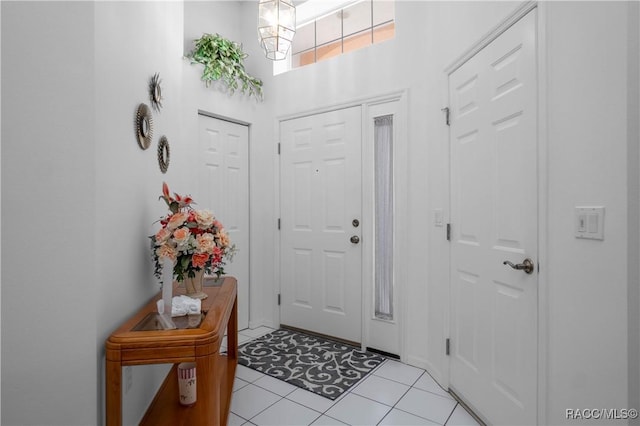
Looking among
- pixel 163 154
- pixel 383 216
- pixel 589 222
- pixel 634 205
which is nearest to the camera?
pixel 634 205

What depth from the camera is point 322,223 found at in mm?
3139

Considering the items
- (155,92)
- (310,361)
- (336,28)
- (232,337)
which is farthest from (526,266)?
(336,28)

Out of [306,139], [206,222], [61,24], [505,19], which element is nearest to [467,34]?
[505,19]

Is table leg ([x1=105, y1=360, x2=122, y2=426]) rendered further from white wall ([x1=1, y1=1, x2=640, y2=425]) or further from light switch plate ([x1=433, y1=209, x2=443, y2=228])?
light switch plate ([x1=433, y1=209, x2=443, y2=228])

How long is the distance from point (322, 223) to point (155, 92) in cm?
171

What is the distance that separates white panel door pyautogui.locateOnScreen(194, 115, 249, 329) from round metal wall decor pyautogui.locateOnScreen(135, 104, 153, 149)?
1.17 metres

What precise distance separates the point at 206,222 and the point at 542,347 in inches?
65.6

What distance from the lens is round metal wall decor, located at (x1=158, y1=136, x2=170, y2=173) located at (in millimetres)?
2045

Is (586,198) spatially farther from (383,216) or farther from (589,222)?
(383,216)

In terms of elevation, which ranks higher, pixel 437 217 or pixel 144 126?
pixel 144 126

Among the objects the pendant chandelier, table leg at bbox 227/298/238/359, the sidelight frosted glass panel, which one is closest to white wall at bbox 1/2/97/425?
the pendant chandelier

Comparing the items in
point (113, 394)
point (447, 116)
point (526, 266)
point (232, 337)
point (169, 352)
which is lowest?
point (232, 337)

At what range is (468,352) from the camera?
80.7 inches

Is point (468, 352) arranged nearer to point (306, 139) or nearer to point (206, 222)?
point (206, 222)
